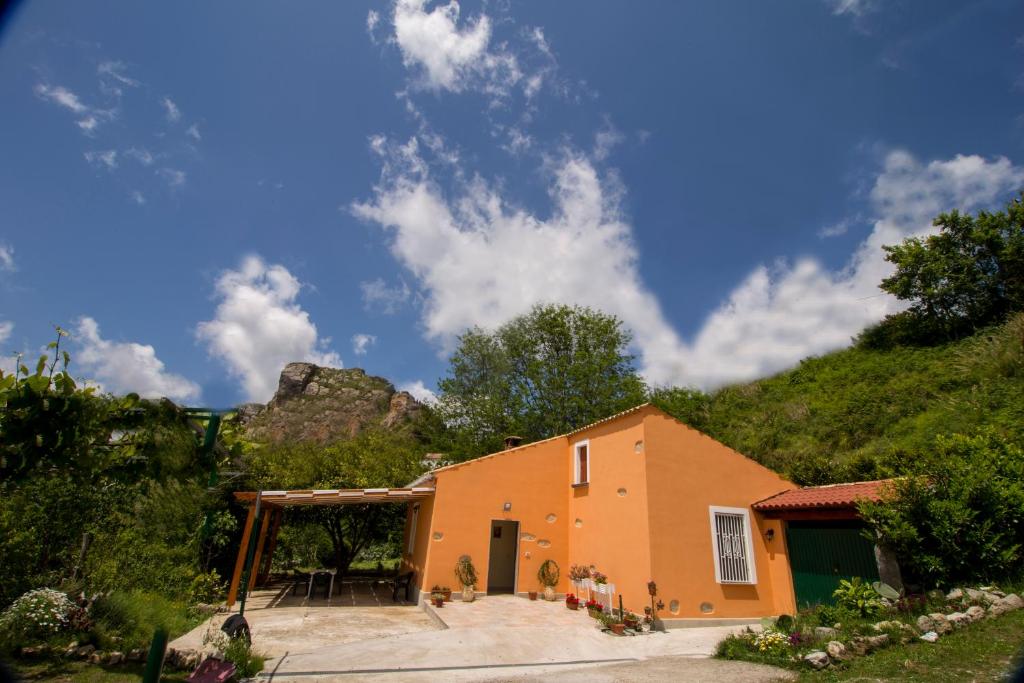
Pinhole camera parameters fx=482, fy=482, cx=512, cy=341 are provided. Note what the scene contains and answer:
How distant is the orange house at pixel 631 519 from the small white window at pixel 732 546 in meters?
0.02

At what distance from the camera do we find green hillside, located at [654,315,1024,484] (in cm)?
1289

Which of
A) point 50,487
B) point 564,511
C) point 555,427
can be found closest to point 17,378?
point 50,487

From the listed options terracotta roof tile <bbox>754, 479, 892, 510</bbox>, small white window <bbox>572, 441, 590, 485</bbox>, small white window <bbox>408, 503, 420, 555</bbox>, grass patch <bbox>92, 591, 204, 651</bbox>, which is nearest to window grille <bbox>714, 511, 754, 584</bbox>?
terracotta roof tile <bbox>754, 479, 892, 510</bbox>

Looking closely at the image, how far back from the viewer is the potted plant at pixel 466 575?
1174 cm

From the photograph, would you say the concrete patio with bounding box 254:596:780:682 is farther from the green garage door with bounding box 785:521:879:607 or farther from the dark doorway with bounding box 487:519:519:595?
the dark doorway with bounding box 487:519:519:595

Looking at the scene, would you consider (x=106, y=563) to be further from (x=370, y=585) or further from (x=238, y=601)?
(x=370, y=585)

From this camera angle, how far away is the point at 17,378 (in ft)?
12.1

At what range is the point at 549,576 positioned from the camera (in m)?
12.8

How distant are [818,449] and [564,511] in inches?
371

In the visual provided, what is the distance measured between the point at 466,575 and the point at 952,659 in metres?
9.27

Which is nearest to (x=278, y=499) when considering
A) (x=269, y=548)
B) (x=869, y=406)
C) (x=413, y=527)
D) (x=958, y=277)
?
(x=413, y=527)

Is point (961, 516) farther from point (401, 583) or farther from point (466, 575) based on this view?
point (401, 583)

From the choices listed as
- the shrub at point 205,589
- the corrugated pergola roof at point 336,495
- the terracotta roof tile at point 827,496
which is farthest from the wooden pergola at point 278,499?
the terracotta roof tile at point 827,496

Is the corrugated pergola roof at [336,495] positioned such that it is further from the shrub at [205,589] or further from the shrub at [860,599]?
the shrub at [860,599]
